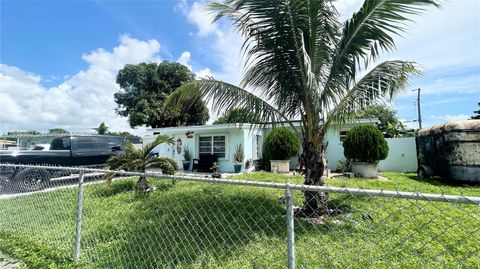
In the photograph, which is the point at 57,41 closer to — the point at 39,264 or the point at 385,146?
the point at 39,264

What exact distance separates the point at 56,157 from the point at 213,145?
822 centimetres

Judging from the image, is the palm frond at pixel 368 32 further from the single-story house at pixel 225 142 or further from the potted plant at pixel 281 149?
the single-story house at pixel 225 142

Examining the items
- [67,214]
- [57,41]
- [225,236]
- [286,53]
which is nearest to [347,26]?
[286,53]

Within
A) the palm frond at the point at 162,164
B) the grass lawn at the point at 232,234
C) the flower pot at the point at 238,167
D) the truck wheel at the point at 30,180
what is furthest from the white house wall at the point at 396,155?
the truck wheel at the point at 30,180

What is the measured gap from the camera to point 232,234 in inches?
188

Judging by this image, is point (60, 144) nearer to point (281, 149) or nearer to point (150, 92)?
point (281, 149)

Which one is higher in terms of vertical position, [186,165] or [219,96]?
[219,96]

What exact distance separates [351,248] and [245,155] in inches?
474

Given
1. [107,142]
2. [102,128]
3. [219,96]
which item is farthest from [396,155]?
[102,128]

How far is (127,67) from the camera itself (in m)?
28.0

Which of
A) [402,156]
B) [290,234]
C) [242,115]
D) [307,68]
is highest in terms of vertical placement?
[307,68]

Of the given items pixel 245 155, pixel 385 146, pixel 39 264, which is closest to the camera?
pixel 39 264

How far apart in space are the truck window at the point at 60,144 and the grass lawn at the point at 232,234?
14.7 ft

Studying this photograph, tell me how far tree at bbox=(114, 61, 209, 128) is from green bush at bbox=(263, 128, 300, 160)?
1349 cm
